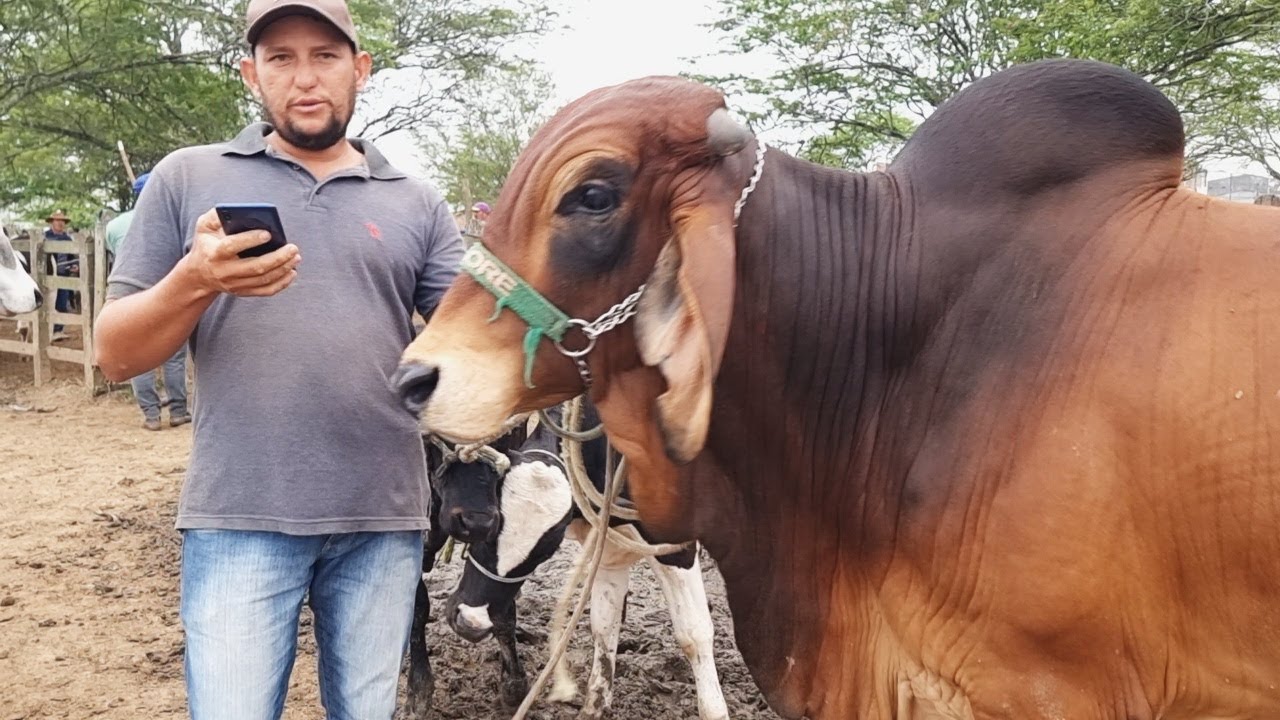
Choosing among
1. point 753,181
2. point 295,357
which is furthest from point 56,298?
point 753,181

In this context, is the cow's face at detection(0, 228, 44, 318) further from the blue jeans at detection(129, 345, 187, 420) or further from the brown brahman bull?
the brown brahman bull

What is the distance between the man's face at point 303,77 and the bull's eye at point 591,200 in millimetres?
775

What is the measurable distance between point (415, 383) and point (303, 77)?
2.95 feet

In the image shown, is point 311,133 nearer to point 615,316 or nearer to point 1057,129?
point 615,316

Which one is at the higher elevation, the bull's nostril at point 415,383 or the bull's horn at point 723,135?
the bull's horn at point 723,135

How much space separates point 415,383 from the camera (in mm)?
1875

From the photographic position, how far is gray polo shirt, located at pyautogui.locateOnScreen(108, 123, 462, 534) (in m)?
2.17

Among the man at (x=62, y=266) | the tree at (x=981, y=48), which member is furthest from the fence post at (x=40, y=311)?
the tree at (x=981, y=48)

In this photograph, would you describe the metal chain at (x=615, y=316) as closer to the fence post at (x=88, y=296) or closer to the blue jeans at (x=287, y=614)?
the blue jeans at (x=287, y=614)

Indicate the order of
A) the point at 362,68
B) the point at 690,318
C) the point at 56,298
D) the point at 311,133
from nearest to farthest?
1. the point at 690,318
2. the point at 311,133
3. the point at 362,68
4. the point at 56,298

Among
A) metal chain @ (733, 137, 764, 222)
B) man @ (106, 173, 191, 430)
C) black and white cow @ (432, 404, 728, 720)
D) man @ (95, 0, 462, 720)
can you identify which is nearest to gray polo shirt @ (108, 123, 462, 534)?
man @ (95, 0, 462, 720)

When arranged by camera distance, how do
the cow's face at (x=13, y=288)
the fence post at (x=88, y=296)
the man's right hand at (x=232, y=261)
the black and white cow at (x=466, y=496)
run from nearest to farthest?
the man's right hand at (x=232, y=261), the black and white cow at (x=466, y=496), the cow's face at (x=13, y=288), the fence post at (x=88, y=296)

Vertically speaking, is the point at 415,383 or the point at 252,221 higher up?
the point at 252,221

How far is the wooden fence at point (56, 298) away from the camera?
11906 mm
